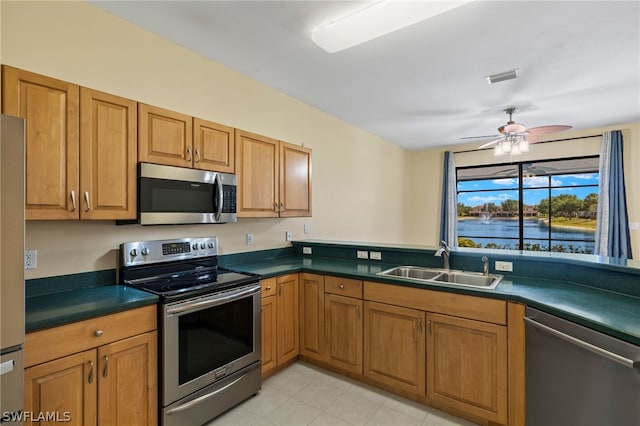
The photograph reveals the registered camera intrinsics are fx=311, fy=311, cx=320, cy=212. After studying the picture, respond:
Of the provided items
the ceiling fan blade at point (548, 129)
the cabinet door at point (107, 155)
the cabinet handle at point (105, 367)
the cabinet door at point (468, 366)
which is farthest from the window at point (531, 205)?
the cabinet handle at point (105, 367)

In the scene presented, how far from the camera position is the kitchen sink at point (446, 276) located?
7.75 ft

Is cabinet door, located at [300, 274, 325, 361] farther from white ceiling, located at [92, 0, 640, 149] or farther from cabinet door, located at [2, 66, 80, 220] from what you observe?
white ceiling, located at [92, 0, 640, 149]

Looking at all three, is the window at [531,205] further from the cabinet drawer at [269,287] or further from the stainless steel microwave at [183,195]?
the stainless steel microwave at [183,195]

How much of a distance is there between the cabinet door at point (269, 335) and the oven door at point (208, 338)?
13 centimetres

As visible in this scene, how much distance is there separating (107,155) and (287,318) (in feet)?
6.05

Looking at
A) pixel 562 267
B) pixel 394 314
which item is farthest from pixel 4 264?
pixel 562 267

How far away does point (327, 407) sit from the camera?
89.7 inches

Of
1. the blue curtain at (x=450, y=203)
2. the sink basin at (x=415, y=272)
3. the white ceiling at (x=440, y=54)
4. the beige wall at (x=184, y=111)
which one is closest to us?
the beige wall at (x=184, y=111)

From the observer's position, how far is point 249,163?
9.05 ft

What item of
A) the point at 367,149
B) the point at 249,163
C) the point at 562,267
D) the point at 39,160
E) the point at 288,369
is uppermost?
the point at 367,149

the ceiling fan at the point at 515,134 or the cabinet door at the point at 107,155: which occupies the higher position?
the ceiling fan at the point at 515,134

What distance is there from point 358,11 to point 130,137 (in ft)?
5.63

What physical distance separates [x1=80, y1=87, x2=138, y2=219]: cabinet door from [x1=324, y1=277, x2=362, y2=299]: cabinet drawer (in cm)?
156

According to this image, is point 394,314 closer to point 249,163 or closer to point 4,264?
point 249,163
